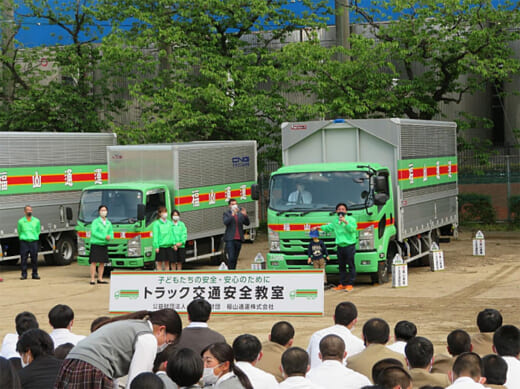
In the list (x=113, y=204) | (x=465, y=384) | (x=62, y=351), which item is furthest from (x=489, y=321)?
(x=113, y=204)

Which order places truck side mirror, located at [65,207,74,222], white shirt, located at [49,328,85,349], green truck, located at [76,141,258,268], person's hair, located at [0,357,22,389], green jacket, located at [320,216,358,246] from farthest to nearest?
1. truck side mirror, located at [65,207,74,222]
2. green truck, located at [76,141,258,268]
3. green jacket, located at [320,216,358,246]
4. white shirt, located at [49,328,85,349]
5. person's hair, located at [0,357,22,389]

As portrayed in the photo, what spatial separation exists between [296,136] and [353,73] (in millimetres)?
10090

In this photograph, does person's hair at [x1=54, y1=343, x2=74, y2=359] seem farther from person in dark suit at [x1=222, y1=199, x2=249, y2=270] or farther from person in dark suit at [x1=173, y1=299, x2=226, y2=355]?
person in dark suit at [x1=222, y1=199, x2=249, y2=270]

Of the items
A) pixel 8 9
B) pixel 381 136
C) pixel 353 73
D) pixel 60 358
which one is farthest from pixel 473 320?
pixel 8 9

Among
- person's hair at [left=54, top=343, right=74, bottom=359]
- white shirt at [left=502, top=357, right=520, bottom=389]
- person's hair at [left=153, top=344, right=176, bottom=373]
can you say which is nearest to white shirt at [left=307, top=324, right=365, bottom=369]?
white shirt at [left=502, top=357, right=520, bottom=389]

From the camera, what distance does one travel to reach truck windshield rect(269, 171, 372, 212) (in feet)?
64.7

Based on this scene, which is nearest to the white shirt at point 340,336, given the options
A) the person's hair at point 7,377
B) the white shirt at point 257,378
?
the white shirt at point 257,378

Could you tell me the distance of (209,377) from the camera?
6.68m

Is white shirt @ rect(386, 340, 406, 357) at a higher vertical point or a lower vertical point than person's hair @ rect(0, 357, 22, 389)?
lower

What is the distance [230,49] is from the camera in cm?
3338

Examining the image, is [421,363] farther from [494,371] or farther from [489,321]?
[489,321]

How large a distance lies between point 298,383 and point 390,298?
1207cm

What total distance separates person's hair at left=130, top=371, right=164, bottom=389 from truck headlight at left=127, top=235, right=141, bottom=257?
55.0 ft

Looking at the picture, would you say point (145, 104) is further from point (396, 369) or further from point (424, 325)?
point (396, 369)
